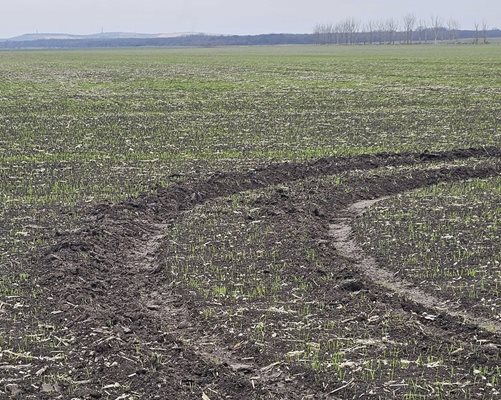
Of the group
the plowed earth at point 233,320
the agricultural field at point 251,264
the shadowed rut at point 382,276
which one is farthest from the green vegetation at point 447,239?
the plowed earth at point 233,320

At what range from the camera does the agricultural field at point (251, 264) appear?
8.02 meters

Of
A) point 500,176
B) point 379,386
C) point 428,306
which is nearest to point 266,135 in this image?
point 500,176

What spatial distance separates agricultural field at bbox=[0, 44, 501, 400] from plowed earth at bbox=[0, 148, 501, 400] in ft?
0.10

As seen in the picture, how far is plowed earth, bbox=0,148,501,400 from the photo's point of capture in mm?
7777

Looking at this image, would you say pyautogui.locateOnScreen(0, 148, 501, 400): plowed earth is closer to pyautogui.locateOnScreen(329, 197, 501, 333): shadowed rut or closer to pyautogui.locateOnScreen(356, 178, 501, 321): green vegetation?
pyautogui.locateOnScreen(329, 197, 501, 333): shadowed rut

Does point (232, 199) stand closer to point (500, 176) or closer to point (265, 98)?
point (500, 176)

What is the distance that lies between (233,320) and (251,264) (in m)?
2.16

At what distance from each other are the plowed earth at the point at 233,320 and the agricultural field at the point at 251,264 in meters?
0.03

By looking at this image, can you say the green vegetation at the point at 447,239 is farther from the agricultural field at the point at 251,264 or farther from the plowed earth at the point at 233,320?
the plowed earth at the point at 233,320

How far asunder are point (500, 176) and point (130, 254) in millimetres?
9271

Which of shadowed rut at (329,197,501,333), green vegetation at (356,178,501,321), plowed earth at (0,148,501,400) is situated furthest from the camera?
green vegetation at (356,178,501,321)

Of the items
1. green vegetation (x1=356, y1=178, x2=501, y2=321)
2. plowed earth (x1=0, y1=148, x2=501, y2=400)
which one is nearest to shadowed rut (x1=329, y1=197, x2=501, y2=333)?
plowed earth (x1=0, y1=148, x2=501, y2=400)

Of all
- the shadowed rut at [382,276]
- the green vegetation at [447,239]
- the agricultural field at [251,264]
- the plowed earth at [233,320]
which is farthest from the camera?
the green vegetation at [447,239]

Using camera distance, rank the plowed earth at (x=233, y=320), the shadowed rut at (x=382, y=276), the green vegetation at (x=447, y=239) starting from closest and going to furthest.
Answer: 1. the plowed earth at (x=233, y=320)
2. the shadowed rut at (x=382, y=276)
3. the green vegetation at (x=447, y=239)
